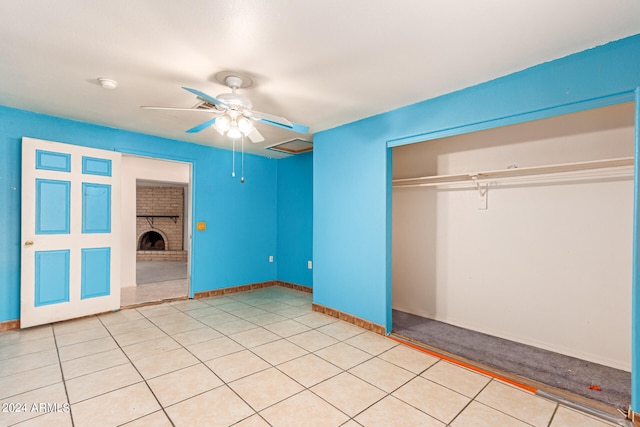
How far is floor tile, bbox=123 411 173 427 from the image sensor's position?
1841 millimetres

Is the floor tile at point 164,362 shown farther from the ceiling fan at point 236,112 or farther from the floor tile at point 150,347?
the ceiling fan at point 236,112

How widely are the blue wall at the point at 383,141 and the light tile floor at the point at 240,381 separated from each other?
2.04 feet

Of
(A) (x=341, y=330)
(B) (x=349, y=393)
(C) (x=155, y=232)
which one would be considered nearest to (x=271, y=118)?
(B) (x=349, y=393)

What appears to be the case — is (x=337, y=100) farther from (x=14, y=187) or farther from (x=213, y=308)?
(x=14, y=187)

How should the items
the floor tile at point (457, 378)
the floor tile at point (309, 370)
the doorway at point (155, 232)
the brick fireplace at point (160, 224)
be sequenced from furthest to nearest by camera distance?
the brick fireplace at point (160, 224), the doorway at point (155, 232), the floor tile at point (309, 370), the floor tile at point (457, 378)

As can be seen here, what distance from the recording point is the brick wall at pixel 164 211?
9.95 meters

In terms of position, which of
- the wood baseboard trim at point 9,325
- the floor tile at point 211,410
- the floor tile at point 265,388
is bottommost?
the floor tile at point 265,388

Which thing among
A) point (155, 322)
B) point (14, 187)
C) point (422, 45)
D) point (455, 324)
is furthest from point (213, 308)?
point (422, 45)

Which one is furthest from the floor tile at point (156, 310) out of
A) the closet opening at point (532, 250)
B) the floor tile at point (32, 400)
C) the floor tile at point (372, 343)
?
the closet opening at point (532, 250)

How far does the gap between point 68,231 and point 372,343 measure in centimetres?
375

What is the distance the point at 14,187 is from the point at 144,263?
6.32 meters

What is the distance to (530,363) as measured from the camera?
268cm

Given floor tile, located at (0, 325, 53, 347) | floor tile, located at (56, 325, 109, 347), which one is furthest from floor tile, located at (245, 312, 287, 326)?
floor tile, located at (0, 325, 53, 347)

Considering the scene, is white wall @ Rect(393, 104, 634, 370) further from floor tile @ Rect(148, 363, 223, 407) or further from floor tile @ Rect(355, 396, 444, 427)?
floor tile @ Rect(148, 363, 223, 407)
